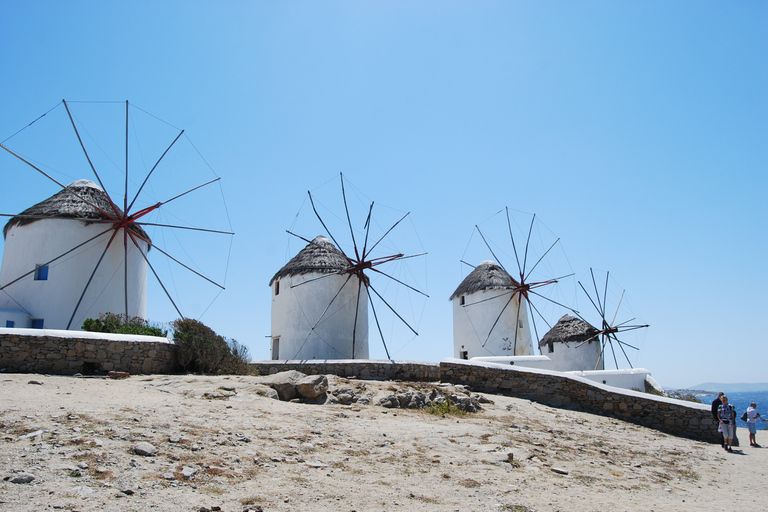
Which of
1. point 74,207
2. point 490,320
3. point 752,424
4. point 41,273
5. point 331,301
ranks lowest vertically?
point 752,424

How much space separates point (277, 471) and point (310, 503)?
88 cm

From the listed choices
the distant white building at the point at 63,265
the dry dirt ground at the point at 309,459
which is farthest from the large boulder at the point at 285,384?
the distant white building at the point at 63,265

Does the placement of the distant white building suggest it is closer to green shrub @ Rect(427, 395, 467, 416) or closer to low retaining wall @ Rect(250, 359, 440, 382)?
low retaining wall @ Rect(250, 359, 440, 382)

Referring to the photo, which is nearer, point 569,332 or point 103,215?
point 103,215

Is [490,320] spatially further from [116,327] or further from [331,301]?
[116,327]

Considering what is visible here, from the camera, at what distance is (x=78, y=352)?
35.1ft

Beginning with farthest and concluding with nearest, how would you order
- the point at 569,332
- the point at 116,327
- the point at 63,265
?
the point at 569,332, the point at 63,265, the point at 116,327

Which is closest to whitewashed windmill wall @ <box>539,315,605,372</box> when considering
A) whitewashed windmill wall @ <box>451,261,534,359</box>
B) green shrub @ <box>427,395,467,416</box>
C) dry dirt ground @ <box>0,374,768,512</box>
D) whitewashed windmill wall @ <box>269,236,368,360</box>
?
whitewashed windmill wall @ <box>451,261,534,359</box>

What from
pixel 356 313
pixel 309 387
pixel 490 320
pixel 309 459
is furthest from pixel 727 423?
pixel 490 320

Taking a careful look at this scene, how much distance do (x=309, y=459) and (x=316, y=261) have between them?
50.8 ft

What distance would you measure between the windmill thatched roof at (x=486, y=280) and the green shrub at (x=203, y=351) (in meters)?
14.6

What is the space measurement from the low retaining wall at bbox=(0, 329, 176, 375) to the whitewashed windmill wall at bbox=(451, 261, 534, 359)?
16241 mm

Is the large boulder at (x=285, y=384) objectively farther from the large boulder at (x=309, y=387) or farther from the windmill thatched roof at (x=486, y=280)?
the windmill thatched roof at (x=486, y=280)

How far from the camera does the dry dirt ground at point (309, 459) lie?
15.5 feet
